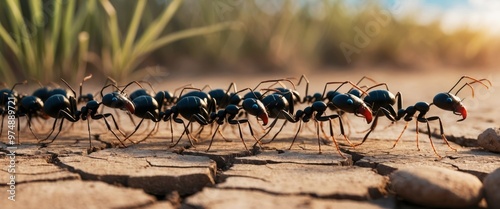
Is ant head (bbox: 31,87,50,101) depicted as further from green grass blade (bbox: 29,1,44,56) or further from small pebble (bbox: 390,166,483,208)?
small pebble (bbox: 390,166,483,208)

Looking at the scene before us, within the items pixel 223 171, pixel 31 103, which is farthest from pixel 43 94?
pixel 223 171

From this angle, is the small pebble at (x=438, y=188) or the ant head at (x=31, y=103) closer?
the small pebble at (x=438, y=188)

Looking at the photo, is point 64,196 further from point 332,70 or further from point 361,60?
point 361,60

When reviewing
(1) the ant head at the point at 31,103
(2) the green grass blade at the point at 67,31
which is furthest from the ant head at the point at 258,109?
(2) the green grass blade at the point at 67,31

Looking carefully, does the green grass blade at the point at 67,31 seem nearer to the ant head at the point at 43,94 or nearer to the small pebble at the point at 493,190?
the ant head at the point at 43,94

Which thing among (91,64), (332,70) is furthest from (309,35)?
(91,64)

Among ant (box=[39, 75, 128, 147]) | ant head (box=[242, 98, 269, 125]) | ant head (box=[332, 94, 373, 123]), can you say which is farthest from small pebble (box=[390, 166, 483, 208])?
ant (box=[39, 75, 128, 147])

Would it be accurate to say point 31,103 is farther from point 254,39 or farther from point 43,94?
point 254,39
